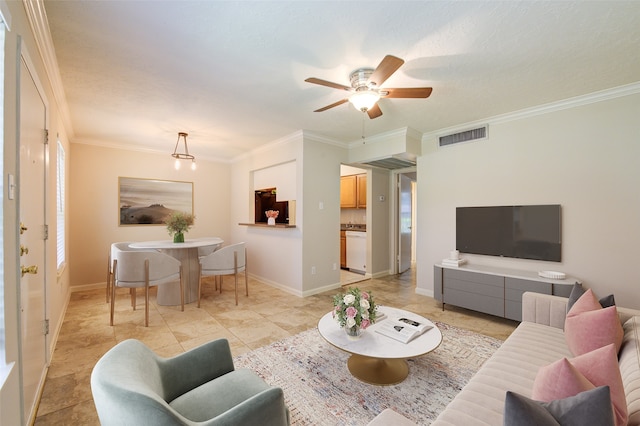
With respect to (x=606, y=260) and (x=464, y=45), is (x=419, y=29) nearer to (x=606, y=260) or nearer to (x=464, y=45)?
(x=464, y=45)

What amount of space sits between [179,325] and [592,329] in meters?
3.62

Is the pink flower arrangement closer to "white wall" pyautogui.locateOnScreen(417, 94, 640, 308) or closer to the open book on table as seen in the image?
the open book on table

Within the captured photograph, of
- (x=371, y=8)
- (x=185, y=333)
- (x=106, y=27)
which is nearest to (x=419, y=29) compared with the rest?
(x=371, y=8)

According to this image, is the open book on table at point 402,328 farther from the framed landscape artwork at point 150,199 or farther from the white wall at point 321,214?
the framed landscape artwork at point 150,199

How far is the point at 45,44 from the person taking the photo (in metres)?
2.03

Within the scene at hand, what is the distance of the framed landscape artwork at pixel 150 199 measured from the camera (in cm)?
502

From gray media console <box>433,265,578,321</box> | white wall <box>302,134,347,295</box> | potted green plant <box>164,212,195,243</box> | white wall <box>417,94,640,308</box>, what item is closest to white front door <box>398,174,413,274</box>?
white wall <box>302,134,347,295</box>

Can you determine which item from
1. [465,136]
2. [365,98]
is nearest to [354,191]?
[465,136]

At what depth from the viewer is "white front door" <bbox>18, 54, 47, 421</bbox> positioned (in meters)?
1.61

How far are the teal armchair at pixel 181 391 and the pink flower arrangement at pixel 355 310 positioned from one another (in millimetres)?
839

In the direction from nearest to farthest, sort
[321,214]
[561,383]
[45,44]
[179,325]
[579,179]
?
[561,383]
[45,44]
[579,179]
[179,325]
[321,214]

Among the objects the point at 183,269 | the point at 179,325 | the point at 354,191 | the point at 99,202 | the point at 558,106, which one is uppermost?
the point at 558,106

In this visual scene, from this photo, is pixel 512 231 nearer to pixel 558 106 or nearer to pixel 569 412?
pixel 558 106

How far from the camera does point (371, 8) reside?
5.73ft
